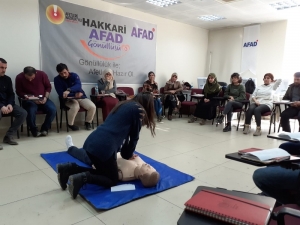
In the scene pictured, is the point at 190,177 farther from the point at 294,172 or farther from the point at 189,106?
the point at 189,106

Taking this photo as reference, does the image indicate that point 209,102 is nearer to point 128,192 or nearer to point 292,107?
point 292,107

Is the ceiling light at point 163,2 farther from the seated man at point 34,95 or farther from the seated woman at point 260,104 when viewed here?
the seated man at point 34,95

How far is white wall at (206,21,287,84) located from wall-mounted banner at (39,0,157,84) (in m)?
2.43

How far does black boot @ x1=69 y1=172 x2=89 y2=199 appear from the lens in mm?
1787

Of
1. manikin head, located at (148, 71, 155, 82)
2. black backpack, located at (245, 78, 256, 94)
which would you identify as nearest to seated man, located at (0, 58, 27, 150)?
manikin head, located at (148, 71, 155, 82)

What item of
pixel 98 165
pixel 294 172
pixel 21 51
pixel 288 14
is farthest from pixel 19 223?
pixel 288 14

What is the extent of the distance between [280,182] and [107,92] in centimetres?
383

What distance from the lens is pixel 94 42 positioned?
16.2ft

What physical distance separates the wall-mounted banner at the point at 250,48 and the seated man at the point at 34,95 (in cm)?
541

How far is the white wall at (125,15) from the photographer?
12.9 feet

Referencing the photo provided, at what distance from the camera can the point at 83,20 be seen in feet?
15.5

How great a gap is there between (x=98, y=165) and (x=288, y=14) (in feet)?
19.2

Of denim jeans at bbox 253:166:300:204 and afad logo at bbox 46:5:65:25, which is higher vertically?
afad logo at bbox 46:5:65:25

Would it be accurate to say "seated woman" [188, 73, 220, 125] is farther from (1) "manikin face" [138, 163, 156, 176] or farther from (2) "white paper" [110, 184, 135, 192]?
(2) "white paper" [110, 184, 135, 192]
